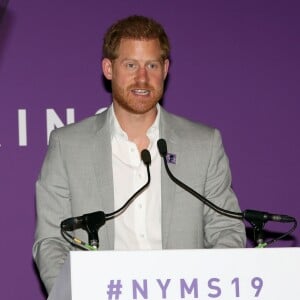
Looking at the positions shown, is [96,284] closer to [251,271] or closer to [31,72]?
[251,271]

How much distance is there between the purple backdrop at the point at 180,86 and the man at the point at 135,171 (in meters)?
0.42

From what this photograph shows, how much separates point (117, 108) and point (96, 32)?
542 mm

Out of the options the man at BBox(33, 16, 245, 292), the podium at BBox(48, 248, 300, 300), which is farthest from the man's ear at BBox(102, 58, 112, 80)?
the podium at BBox(48, 248, 300, 300)

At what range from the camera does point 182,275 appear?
6.54 feet

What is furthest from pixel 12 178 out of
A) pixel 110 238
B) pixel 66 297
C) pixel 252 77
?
pixel 66 297

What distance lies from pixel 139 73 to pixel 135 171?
1.22ft

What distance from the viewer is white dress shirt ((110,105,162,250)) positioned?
9.71 ft

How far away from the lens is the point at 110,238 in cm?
292

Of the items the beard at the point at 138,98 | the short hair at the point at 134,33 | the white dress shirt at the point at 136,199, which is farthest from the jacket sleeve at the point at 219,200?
the short hair at the point at 134,33

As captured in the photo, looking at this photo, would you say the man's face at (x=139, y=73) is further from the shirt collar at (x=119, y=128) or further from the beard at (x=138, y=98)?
the shirt collar at (x=119, y=128)

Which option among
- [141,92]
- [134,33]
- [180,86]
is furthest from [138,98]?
[180,86]

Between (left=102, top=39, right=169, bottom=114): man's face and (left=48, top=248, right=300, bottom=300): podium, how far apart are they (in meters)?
1.07

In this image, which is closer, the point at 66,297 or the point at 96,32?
the point at 66,297

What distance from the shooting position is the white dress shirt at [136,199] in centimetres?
296
